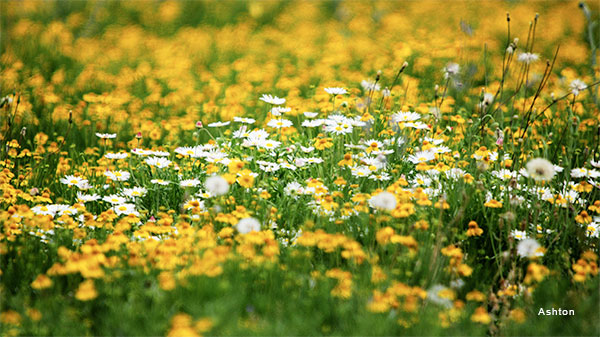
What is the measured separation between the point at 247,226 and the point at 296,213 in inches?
19.8

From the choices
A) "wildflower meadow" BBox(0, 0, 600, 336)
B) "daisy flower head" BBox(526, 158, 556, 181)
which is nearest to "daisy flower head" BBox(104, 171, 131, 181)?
"wildflower meadow" BBox(0, 0, 600, 336)

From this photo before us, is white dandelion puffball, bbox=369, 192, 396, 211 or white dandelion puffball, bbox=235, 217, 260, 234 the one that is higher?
white dandelion puffball, bbox=369, 192, 396, 211

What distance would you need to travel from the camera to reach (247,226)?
2.61 m

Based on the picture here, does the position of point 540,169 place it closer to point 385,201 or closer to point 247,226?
point 385,201

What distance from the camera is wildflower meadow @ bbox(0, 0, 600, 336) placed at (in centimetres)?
220

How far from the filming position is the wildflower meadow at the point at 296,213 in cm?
220

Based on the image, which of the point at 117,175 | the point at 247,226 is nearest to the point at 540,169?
the point at 247,226

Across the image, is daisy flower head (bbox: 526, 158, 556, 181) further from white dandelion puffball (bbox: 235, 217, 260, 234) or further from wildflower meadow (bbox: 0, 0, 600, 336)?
white dandelion puffball (bbox: 235, 217, 260, 234)

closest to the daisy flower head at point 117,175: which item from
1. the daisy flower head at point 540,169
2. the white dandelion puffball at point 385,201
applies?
the white dandelion puffball at point 385,201

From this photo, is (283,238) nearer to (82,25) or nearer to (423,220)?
(423,220)

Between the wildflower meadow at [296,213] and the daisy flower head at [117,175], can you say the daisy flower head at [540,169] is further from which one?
the daisy flower head at [117,175]

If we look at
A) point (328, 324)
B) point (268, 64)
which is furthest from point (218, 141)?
point (268, 64)

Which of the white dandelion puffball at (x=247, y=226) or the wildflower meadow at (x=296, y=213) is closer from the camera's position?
the wildflower meadow at (x=296, y=213)

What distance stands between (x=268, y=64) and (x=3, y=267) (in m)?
4.59
